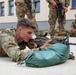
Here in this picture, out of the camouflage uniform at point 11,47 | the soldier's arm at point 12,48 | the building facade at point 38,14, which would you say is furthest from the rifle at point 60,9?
the building facade at point 38,14

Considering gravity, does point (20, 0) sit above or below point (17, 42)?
above

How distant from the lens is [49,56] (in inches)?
112

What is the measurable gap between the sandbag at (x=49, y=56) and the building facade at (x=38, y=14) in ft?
36.9

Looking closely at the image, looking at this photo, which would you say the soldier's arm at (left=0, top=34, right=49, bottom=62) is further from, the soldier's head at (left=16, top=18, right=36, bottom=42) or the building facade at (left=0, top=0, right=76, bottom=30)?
the building facade at (left=0, top=0, right=76, bottom=30)

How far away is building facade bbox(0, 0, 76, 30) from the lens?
14766mm

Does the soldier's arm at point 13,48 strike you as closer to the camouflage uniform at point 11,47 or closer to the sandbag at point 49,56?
the camouflage uniform at point 11,47

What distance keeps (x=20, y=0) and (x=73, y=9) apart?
8142 mm

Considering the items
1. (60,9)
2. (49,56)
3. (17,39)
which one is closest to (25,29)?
(17,39)

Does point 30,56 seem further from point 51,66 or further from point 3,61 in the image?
point 3,61

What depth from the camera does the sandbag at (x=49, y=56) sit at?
2.80 metres

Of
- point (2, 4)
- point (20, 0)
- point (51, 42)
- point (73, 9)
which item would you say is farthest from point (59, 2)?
point (2, 4)

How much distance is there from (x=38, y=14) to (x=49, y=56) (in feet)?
50.0

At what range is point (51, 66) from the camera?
9.67 ft

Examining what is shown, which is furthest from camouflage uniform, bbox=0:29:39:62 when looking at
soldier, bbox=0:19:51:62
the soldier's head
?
the soldier's head
